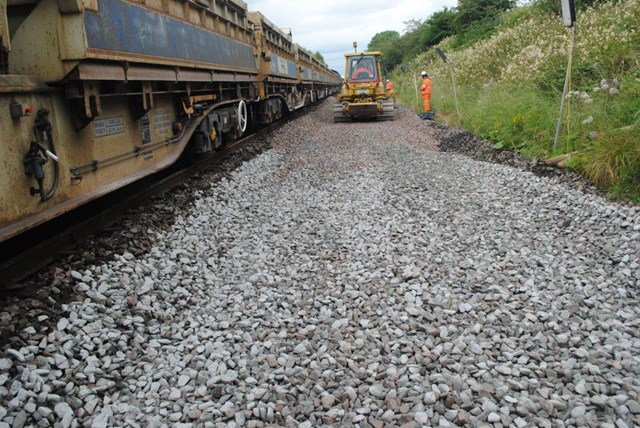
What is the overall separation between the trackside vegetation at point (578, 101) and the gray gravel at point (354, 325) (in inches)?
35.1

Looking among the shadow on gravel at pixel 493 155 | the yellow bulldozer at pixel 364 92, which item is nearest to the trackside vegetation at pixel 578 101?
the shadow on gravel at pixel 493 155

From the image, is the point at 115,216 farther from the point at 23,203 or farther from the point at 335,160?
the point at 335,160

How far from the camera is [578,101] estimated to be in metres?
7.96

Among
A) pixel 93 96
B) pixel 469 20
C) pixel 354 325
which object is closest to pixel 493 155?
pixel 354 325

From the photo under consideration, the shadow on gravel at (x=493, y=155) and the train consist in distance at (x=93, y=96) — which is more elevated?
the train consist in distance at (x=93, y=96)

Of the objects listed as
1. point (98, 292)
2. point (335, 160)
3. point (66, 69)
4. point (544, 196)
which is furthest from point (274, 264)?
point (335, 160)

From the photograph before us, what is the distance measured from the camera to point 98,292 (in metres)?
3.47

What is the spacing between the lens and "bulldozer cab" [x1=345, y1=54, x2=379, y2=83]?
18.4 metres

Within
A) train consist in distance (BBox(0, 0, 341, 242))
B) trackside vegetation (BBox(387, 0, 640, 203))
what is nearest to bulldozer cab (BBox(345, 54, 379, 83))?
trackside vegetation (BBox(387, 0, 640, 203))

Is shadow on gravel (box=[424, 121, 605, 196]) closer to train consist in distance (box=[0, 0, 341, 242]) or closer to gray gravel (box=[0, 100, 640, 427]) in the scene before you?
gray gravel (box=[0, 100, 640, 427])

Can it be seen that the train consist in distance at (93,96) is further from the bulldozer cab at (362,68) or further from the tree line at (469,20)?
the tree line at (469,20)

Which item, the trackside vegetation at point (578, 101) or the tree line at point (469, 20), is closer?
the trackside vegetation at point (578, 101)

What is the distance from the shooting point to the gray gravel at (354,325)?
2.51m

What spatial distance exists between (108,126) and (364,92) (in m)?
13.8
